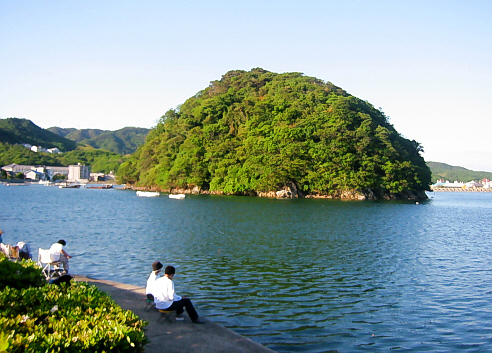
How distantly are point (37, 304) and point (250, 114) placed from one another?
90.3 meters

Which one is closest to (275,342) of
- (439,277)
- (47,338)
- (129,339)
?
(129,339)

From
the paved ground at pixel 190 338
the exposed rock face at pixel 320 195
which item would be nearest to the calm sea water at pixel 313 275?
the paved ground at pixel 190 338

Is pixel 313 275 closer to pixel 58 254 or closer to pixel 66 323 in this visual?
pixel 58 254

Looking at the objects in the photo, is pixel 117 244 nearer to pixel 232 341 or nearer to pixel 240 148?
pixel 232 341

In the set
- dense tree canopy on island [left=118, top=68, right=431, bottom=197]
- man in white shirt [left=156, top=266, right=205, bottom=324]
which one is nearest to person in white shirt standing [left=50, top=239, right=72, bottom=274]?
man in white shirt [left=156, top=266, right=205, bottom=324]

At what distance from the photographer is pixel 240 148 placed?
8731 cm

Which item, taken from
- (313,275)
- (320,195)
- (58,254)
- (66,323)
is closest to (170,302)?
(66,323)

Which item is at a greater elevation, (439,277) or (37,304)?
(37,304)

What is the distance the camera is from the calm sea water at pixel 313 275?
35.8 feet

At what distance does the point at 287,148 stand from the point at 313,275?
64.6 meters

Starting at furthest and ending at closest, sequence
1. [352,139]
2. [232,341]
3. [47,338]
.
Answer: [352,139] < [232,341] < [47,338]

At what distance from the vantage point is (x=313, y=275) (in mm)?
16938

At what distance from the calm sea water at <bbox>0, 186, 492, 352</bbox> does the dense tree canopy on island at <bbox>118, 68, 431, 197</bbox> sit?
47.8m

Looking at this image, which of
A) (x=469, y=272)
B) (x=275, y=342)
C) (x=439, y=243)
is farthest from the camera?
(x=439, y=243)
